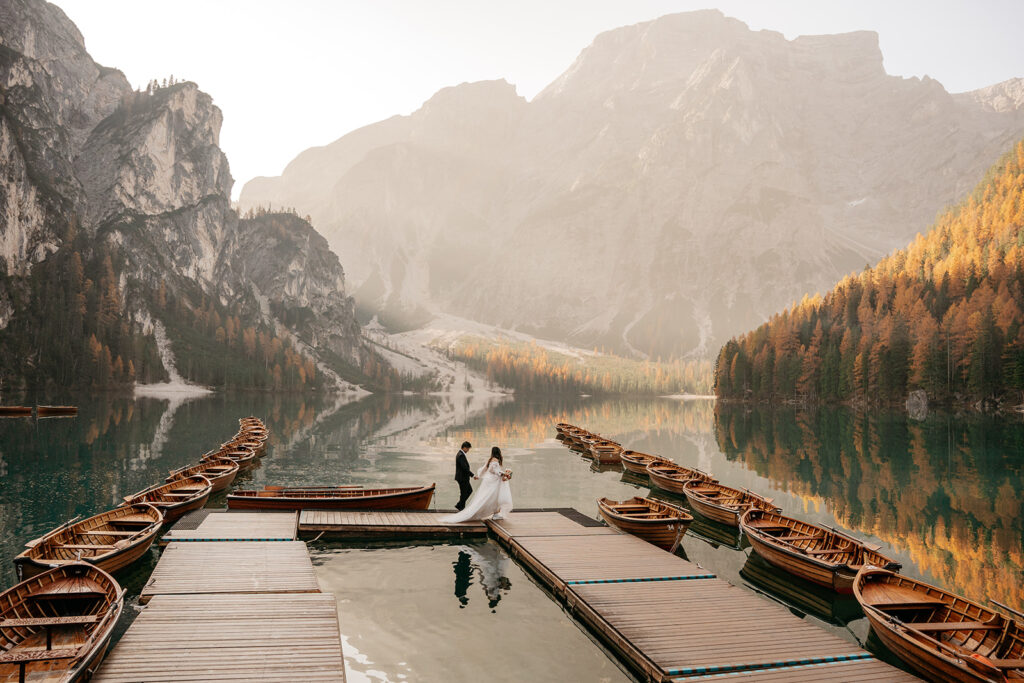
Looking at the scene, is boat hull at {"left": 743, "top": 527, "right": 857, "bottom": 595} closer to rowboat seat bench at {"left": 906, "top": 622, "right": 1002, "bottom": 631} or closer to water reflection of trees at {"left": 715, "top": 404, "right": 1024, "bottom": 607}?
water reflection of trees at {"left": 715, "top": 404, "right": 1024, "bottom": 607}

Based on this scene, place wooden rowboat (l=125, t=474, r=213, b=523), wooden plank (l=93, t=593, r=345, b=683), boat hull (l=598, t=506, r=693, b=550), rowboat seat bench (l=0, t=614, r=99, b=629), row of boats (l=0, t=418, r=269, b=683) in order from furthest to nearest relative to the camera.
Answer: wooden rowboat (l=125, t=474, r=213, b=523), boat hull (l=598, t=506, r=693, b=550), rowboat seat bench (l=0, t=614, r=99, b=629), wooden plank (l=93, t=593, r=345, b=683), row of boats (l=0, t=418, r=269, b=683)

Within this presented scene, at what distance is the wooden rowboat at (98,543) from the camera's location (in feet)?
71.1

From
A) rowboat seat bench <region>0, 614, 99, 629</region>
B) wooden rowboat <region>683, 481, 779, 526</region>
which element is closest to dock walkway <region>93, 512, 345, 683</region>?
rowboat seat bench <region>0, 614, 99, 629</region>

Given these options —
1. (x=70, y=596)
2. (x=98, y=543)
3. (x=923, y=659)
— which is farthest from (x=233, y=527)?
(x=923, y=659)

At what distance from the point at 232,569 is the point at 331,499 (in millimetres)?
12810

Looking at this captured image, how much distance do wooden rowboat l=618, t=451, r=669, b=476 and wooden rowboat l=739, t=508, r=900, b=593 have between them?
28.6 meters

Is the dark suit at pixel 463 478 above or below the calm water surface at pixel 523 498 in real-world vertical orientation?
above

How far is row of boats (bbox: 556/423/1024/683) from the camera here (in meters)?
16.6

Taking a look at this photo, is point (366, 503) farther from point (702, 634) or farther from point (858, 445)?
point (858, 445)

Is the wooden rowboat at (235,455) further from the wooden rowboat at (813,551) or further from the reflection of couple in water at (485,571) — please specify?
the wooden rowboat at (813,551)

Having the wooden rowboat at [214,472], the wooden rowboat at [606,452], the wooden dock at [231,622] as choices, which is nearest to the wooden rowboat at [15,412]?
the wooden rowboat at [214,472]

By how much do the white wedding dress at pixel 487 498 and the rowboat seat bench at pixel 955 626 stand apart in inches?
737

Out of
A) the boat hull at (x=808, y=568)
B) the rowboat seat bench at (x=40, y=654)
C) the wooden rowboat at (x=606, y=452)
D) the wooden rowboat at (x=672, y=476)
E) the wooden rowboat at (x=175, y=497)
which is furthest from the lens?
the wooden rowboat at (x=606, y=452)

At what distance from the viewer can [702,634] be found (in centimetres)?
1858
